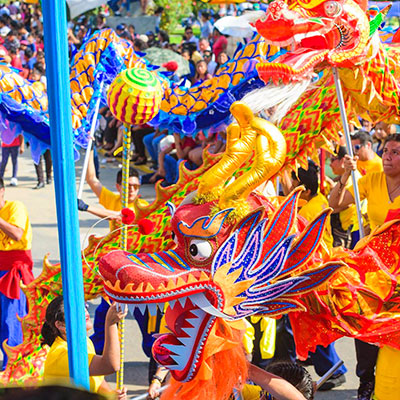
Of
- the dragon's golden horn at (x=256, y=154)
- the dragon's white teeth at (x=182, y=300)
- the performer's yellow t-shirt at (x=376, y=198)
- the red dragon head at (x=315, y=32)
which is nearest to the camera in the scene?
the dragon's white teeth at (x=182, y=300)

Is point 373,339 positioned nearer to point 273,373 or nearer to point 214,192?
point 273,373

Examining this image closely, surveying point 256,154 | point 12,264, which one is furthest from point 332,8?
point 12,264

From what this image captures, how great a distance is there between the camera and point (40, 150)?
4.27 metres

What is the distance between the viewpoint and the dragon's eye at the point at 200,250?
250 centimetres

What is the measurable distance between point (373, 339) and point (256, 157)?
2.82ft

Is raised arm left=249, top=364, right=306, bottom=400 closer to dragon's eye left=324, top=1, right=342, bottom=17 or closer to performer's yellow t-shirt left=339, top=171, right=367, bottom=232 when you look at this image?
dragon's eye left=324, top=1, right=342, bottom=17

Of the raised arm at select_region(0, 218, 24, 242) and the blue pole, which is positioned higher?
the blue pole

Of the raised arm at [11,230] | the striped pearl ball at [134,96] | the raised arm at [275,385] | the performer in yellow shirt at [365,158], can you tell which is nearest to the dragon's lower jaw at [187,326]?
the raised arm at [275,385]

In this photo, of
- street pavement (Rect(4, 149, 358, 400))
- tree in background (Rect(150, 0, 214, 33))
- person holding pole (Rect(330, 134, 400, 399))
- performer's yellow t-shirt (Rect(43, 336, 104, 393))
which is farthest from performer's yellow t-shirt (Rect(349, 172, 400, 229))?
tree in background (Rect(150, 0, 214, 33))

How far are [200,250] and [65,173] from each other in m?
0.76

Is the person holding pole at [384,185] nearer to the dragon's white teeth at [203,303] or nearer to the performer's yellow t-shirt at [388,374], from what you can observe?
the performer's yellow t-shirt at [388,374]

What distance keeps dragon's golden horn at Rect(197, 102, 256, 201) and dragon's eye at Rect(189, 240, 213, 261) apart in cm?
19

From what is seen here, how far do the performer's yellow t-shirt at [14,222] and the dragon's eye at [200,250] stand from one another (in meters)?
2.06

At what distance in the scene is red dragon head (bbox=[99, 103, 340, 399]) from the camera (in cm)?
246
